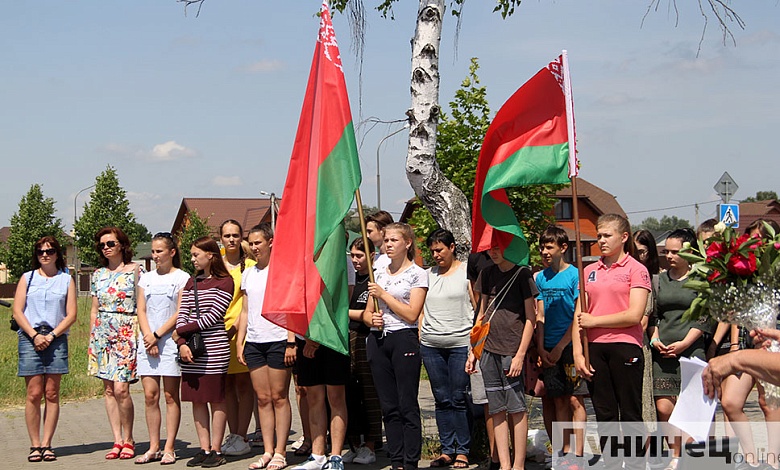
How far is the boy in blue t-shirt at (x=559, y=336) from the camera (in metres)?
7.05

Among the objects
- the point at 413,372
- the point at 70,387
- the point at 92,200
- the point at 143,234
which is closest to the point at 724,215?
the point at 413,372

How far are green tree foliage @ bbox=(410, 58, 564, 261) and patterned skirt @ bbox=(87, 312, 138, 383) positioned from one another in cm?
1244

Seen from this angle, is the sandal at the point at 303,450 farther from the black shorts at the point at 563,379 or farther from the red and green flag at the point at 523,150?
the red and green flag at the point at 523,150

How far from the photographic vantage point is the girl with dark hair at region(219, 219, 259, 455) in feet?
27.8

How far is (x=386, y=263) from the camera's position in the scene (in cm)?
805

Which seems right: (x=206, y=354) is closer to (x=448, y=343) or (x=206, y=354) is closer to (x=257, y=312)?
(x=257, y=312)

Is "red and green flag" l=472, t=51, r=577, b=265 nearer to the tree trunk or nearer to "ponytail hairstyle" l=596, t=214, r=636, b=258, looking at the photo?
"ponytail hairstyle" l=596, t=214, r=636, b=258

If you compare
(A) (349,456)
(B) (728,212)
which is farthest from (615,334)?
(B) (728,212)

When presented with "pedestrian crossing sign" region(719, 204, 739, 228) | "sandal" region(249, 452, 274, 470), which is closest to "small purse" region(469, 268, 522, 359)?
"sandal" region(249, 452, 274, 470)

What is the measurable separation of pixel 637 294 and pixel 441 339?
1766mm

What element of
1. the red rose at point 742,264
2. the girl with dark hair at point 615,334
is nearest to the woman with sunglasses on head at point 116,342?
the girl with dark hair at point 615,334

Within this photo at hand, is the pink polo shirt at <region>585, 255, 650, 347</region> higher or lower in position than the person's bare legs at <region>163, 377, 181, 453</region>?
higher

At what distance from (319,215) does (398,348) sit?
128 centimetres

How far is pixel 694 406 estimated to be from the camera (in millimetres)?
4246
